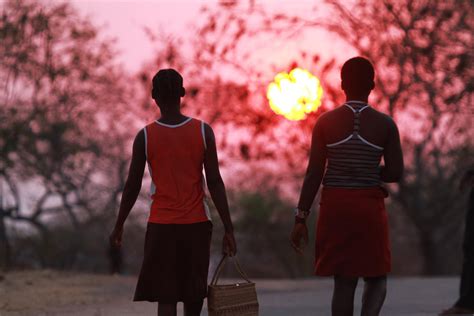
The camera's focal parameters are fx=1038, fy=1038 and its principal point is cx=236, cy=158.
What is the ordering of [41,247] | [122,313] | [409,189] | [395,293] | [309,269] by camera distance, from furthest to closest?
[309,269] < [41,247] < [409,189] < [395,293] < [122,313]

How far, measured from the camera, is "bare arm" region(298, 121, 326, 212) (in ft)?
20.8

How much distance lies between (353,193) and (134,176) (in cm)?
136

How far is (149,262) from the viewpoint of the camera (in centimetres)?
638

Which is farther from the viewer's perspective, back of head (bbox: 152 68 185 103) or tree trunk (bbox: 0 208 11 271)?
tree trunk (bbox: 0 208 11 271)

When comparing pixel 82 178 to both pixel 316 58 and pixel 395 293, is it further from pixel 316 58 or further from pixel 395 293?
pixel 395 293

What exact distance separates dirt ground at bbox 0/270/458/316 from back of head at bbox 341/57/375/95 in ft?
14.7

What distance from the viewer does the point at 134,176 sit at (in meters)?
6.46

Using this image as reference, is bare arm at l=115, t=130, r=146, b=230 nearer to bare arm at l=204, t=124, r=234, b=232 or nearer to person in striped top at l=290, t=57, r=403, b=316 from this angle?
bare arm at l=204, t=124, r=234, b=232

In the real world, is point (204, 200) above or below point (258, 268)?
above

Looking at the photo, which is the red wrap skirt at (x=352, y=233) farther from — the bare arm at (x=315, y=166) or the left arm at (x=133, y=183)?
the left arm at (x=133, y=183)

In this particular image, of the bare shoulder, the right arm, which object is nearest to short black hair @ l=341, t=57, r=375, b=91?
the bare shoulder

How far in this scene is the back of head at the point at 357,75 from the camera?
21.0ft

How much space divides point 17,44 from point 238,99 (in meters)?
6.46

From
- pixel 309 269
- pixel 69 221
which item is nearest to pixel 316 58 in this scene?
pixel 309 269
